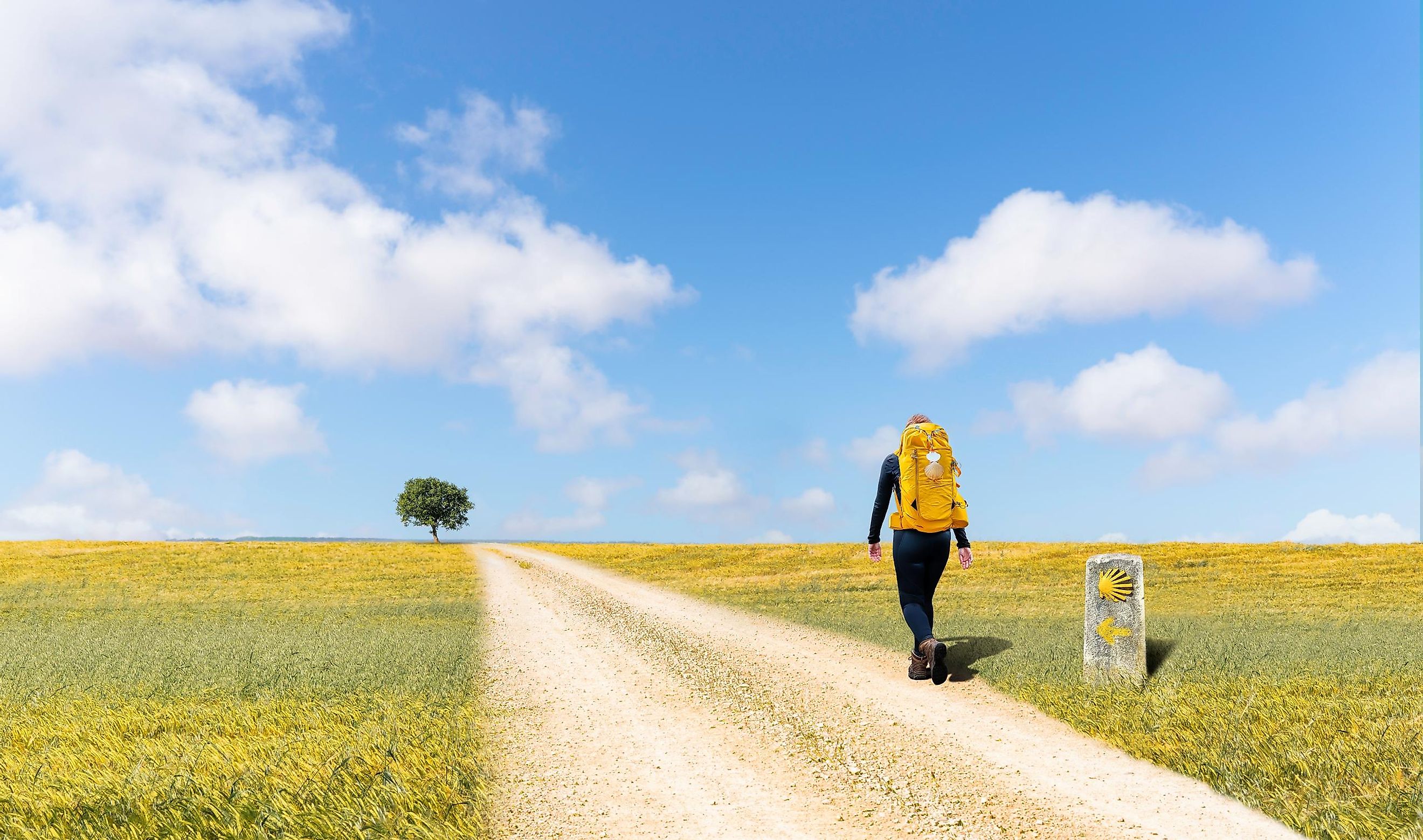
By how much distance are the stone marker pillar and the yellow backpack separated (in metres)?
1.77

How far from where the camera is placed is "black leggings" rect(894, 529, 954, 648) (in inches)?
384

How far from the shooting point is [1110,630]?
9.05 meters

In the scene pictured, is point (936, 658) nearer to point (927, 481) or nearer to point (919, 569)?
point (919, 569)

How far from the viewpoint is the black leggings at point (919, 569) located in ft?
32.0

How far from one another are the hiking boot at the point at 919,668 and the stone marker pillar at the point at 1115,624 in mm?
1872

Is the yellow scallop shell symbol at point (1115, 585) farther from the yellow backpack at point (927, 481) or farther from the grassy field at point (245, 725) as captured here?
the grassy field at point (245, 725)

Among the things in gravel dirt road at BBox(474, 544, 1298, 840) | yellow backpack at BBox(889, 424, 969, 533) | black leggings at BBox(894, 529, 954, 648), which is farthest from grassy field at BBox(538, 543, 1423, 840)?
yellow backpack at BBox(889, 424, 969, 533)

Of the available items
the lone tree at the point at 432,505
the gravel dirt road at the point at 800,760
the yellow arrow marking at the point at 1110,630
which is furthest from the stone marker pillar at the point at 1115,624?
the lone tree at the point at 432,505

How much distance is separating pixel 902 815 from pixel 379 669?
7.48 metres

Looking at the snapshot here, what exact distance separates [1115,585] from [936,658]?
2365 millimetres


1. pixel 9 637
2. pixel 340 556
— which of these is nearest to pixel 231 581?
pixel 340 556

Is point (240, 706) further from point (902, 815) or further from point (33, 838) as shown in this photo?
point (902, 815)

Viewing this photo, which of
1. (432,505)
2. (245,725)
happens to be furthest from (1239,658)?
(432,505)

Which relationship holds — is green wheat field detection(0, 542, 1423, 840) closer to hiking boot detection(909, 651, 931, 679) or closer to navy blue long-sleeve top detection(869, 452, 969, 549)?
hiking boot detection(909, 651, 931, 679)
